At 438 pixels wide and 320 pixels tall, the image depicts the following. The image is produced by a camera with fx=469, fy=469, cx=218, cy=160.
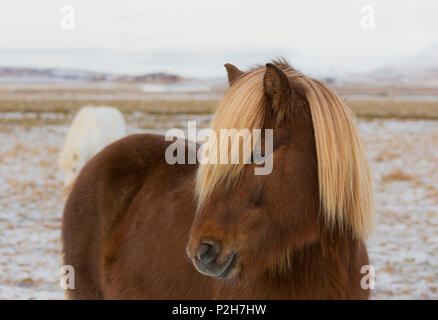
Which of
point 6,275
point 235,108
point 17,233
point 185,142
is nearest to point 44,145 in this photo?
point 17,233

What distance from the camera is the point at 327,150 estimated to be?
1843mm

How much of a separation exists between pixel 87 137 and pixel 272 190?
7.41 meters

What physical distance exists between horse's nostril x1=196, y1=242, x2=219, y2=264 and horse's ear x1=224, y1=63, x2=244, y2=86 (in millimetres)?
809

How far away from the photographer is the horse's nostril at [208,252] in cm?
172

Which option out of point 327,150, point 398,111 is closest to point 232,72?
point 327,150

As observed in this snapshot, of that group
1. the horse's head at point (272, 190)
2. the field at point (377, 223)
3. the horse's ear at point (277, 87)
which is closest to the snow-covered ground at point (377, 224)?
the field at point (377, 223)

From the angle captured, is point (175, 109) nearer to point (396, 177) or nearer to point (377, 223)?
point (396, 177)

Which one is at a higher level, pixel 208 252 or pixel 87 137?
pixel 208 252

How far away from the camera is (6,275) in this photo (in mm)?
5758

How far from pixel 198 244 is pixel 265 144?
46 cm

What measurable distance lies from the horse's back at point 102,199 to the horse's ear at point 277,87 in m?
1.07

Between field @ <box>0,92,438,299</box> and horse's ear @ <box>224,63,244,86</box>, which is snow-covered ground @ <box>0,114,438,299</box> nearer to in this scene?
field @ <box>0,92,438,299</box>
